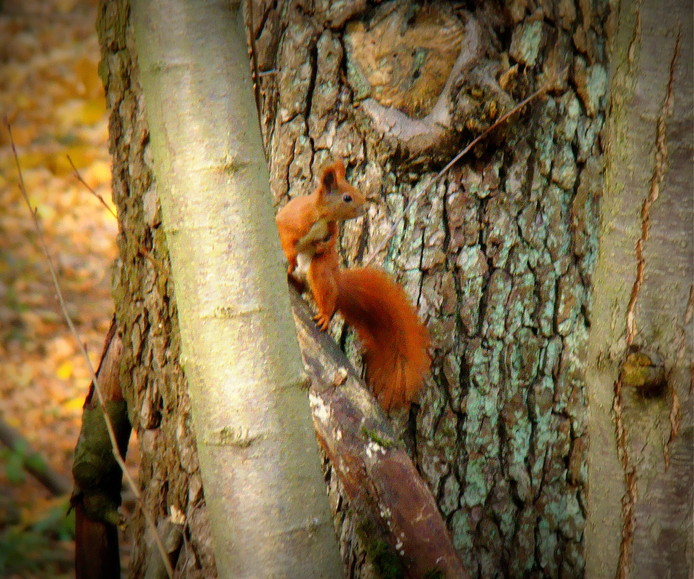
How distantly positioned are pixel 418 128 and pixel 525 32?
0.29m

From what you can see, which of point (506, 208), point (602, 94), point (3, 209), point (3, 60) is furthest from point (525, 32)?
point (3, 60)

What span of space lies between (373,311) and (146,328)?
0.49m

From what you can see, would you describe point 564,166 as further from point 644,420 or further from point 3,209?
point 3,209

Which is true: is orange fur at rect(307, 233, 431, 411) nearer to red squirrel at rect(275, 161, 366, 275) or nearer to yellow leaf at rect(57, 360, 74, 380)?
red squirrel at rect(275, 161, 366, 275)

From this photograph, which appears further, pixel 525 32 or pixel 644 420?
pixel 525 32

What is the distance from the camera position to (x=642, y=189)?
931 millimetres

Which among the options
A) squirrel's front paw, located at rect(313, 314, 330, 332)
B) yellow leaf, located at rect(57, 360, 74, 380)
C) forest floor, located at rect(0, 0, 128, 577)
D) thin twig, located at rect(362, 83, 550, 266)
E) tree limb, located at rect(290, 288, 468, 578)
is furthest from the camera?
yellow leaf, located at rect(57, 360, 74, 380)

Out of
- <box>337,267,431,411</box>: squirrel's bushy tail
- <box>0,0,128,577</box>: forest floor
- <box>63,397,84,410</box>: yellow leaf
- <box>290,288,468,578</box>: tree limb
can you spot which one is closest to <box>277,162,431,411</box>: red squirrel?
<box>337,267,431,411</box>: squirrel's bushy tail

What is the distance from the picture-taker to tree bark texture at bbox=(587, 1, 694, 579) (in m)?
0.90

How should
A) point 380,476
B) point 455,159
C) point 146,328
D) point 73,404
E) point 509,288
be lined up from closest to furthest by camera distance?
point 380,476, point 455,159, point 509,288, point 146,328, point 73,404

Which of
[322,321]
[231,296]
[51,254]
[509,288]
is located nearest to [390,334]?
[322,321]

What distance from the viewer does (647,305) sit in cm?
93

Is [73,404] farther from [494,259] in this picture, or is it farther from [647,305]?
[647,305]

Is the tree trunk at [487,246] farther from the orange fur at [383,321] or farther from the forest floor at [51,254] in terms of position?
the forest floor at [51,254]
